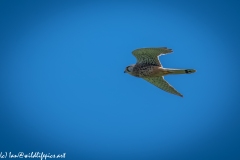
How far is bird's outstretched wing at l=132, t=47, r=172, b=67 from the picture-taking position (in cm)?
830

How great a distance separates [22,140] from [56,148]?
3.88 m

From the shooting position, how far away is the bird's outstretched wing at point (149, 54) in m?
8.30

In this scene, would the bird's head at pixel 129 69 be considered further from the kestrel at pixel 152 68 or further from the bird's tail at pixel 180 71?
the bird's tail at pixel 180 71

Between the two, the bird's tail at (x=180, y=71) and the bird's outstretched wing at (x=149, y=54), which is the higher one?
the bird's outstretched wing at (x=149, y=54)

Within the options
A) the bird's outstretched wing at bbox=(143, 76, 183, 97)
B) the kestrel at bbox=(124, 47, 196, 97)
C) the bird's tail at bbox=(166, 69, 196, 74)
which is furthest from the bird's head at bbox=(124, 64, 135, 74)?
the bird's tail at bbox=(166, 69, 196, 74)

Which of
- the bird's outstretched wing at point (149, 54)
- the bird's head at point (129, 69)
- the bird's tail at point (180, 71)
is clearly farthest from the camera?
the bird's head at point (129, 69)

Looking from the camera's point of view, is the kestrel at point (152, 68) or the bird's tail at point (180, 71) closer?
the bird's tail at point (180, 71)

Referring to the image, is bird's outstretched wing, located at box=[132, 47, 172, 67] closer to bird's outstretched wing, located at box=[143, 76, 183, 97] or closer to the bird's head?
the bird's head

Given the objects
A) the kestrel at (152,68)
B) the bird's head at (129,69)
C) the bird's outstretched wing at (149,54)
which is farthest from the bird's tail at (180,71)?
the bird's head at (129,69)

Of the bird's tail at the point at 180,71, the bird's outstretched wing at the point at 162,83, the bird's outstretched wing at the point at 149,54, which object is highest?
the bird's outstretched wing at the point at 149,54

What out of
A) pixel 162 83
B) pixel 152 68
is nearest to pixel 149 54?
pixel 152 68

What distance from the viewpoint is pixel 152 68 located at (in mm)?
8930

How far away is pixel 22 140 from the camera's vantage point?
3794 cm

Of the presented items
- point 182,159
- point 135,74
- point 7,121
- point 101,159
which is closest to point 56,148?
point 101,159
